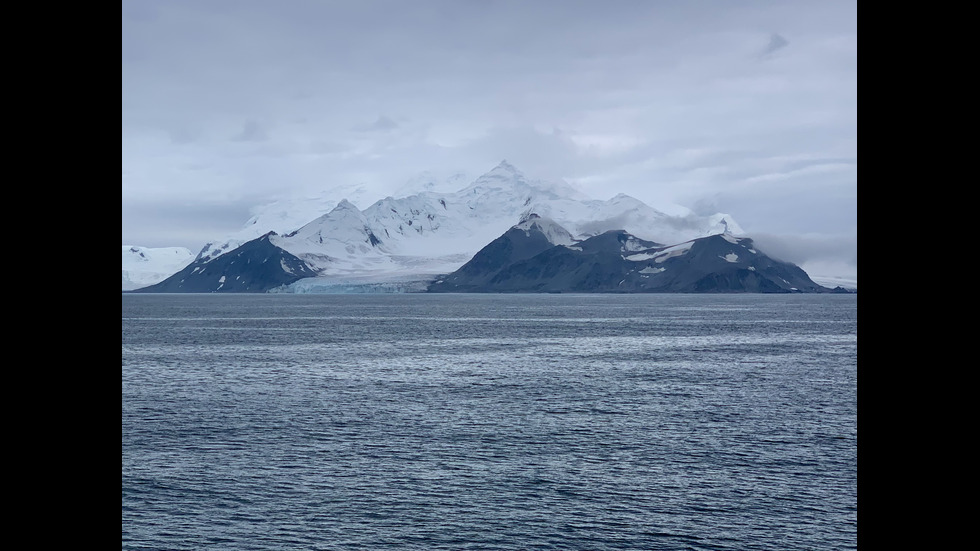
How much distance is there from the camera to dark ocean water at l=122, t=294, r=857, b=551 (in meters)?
36.3

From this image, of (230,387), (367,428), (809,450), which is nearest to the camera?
(809,450)

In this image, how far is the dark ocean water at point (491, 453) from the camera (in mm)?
36312

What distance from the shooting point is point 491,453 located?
2013 inches

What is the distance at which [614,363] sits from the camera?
102m
